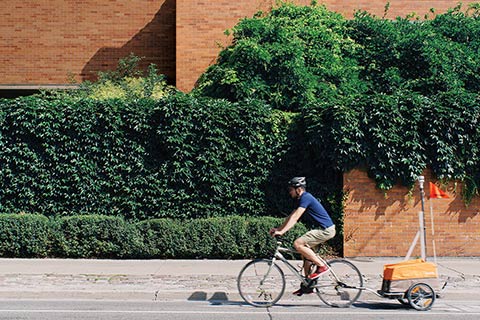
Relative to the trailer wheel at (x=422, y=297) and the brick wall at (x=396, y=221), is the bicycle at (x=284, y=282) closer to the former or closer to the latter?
the trailer wheel at (x=422, y=297)

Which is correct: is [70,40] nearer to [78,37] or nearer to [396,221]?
[78,37]

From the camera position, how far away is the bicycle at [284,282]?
8.27 m

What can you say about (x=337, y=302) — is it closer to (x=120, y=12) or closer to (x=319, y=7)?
(x=319, y=7)

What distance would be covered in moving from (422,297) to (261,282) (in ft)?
7.82

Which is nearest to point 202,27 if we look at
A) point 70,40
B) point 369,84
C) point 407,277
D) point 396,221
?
point 70,40

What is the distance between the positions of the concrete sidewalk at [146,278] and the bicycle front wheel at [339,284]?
68cm

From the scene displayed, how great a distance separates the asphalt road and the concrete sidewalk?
0.92 feet

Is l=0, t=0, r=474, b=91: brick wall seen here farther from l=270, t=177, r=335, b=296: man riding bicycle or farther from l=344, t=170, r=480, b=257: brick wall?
l=270, t=177, r=335, b=296: man riding bicycle

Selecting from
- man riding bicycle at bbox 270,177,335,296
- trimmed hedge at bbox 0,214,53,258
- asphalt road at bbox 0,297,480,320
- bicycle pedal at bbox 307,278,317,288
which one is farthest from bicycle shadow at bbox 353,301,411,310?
trimmed hedge at bbox 0,214,53,258

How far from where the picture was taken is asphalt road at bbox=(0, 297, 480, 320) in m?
7.64

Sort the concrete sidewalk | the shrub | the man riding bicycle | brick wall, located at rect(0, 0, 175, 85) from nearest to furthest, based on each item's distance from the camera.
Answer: the man riding bicycle, the concrete sidewalk, the shrub, brick wall, located at rect(0, 0, 175, 85)

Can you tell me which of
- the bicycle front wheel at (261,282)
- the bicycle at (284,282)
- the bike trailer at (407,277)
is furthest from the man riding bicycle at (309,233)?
the bike trailer at (407,277)

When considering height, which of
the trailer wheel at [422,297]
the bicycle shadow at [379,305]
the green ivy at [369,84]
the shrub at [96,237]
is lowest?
the shrub at [96,237]

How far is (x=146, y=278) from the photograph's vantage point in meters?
10.1
